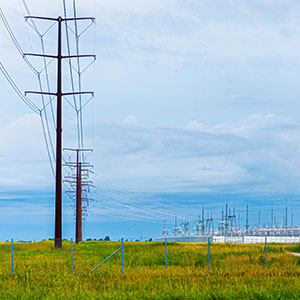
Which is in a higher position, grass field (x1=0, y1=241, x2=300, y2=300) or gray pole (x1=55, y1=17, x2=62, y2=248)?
gray pole (x1=55, y1=17, x2=62, y2=248)

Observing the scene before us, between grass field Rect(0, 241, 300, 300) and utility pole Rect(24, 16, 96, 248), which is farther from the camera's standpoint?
utility pole Rect(24, 16, 96, 248)

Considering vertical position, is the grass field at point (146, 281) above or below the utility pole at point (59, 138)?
below

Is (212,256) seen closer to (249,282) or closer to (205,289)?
(249,282)

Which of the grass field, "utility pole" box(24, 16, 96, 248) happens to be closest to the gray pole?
"utility pole" box(24, 16, 96, 248)

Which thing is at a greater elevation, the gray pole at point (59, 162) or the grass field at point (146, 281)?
the gray pole at point (59, 162)

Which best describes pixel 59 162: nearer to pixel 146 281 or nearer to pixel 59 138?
pixel 59 138

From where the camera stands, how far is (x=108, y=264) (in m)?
31.8

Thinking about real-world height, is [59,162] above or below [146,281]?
above

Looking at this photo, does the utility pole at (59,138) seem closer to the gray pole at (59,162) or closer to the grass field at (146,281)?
the gray pole at (59,162)

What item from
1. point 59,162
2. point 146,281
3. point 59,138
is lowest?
point 146,281

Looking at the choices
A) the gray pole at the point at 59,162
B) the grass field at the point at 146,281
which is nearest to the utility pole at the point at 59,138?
the gray pole at the point at 59,162

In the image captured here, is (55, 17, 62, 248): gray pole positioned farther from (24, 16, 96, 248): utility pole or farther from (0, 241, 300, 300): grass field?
(0, 241, 300, 300): grass field

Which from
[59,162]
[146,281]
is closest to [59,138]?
[59,162]

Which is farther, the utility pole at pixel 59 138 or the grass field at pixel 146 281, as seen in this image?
the utility pole at pixel 59 138
